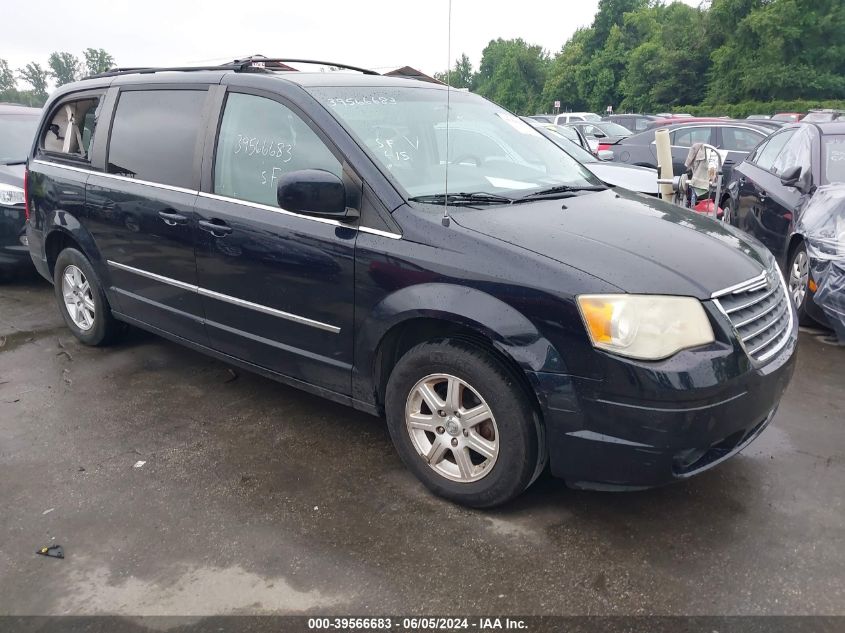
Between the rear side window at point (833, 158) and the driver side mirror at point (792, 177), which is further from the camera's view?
the driver side mirror at point (792, 177)

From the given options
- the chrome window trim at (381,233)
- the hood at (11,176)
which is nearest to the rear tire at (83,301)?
the hood at (11,176)

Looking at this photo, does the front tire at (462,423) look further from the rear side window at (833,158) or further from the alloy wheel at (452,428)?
the rear side window at (833,158)

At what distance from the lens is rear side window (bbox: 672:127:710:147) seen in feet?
42.5

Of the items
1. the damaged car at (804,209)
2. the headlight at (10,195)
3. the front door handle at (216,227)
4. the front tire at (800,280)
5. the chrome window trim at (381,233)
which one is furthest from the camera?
the headlight at (10,195)

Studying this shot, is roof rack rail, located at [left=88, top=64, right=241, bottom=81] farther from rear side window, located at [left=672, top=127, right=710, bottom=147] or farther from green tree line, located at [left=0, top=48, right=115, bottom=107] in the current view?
green tree line, located at [left=0, top=48, right=115, bottom=107]

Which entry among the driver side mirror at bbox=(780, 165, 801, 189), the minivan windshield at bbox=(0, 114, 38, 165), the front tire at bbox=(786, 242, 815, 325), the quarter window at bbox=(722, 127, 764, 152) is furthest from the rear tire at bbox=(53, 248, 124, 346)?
the quarter window at bbox=(722, 127, 764, 152)

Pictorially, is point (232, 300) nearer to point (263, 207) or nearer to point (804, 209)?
point (263, 207)

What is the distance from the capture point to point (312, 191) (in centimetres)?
291

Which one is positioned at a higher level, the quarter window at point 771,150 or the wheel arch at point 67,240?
the quarter window at point 771,150

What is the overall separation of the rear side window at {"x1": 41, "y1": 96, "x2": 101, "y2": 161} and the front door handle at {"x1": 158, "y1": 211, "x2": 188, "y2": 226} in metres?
1.11

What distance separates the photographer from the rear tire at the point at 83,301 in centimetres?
469

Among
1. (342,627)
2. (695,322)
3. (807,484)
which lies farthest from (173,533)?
(807,484)

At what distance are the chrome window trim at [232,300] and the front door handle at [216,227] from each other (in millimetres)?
331

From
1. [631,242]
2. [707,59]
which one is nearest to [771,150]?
[631,242]
